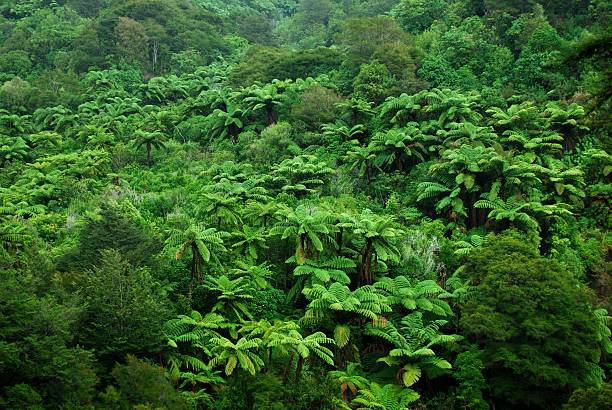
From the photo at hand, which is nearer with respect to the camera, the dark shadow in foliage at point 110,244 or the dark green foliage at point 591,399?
the dark green foliage at point 591,399

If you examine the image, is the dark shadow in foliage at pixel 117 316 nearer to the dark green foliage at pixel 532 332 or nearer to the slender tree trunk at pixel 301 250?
the slender tree trunk at pixel 301 250

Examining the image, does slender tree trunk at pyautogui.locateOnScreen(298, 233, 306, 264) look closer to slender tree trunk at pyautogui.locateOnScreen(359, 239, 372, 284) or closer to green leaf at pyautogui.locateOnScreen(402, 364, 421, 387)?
slender tree trunk at pyautogui.locateOnScreen(359, 239, 372, 284)

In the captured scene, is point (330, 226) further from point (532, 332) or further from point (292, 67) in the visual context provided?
point (292, 67)

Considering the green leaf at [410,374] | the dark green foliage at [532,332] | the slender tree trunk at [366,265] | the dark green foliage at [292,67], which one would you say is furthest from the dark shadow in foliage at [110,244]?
the dark green foliage at [292,67]

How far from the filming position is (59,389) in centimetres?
1100

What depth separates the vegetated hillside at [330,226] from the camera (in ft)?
44.0

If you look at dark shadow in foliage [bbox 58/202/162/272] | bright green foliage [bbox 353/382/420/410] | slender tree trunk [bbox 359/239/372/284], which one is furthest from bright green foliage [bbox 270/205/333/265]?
bright green foliage [bbox 353/382/420/410]

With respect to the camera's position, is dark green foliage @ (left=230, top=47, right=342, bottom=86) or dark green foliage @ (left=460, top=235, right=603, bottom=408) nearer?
dark green foliage @ (left=460, top=235, right=603, bottom=408)

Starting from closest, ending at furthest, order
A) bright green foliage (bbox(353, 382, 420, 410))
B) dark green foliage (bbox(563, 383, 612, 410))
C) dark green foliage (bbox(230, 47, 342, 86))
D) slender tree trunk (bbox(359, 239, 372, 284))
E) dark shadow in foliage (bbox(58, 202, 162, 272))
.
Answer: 1. dark green foliage (bbox(563, 383, 612, 410))
2. bright green foliage (bbox(353, 382, 420, 410))
3. dark shadow in foliage (bbox(58, 202, 162, 272))
4. slender tree trunk (bbox(359, 239, 372, 284))
5. dark green foliage (bbox(230, 47, 342, 86))

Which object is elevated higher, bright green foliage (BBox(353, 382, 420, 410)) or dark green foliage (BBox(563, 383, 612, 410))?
dark green foliage (BBox(563, 383, 612, 410))

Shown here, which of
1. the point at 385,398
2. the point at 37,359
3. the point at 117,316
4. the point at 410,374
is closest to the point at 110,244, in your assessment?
the point at 117,316

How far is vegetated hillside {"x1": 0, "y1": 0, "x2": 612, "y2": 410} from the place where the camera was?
13.4m

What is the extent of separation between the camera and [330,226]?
18922mm

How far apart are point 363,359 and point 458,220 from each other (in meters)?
7.98
